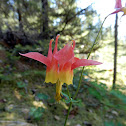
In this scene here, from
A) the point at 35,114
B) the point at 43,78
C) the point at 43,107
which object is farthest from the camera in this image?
the point at 43,78

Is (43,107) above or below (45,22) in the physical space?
below

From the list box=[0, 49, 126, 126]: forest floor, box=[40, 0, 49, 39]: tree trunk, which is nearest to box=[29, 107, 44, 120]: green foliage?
box=[0, 49, 126, 126]: forest floor

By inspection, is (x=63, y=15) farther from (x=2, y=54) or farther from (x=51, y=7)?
(x=2, y=54)

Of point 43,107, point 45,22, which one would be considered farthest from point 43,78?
point 45,22

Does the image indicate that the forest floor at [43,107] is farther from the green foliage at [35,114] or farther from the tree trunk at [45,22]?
the tree trunk at [45,22]

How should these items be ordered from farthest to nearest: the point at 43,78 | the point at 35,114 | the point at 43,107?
the point at 43,78 < the point at 43,107 < the point at 35,114

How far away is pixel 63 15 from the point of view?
265 centimetres

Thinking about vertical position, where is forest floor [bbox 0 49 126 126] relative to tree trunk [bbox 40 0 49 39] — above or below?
below

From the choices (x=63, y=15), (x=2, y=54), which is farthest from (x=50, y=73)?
(x=2, y=54)

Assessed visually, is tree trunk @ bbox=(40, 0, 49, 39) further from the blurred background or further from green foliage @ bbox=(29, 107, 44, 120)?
green foliage @ bbox=(29, 107, 44, 120)

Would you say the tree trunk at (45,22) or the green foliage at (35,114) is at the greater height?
the tree trunk at (45,22)

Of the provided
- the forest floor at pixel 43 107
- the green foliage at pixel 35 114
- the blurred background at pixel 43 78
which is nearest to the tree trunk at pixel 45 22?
the blurred background at pixel 43 78

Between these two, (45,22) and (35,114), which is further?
(45,22)

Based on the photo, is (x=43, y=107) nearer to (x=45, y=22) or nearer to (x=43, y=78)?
Result: (x=43, y=78)
